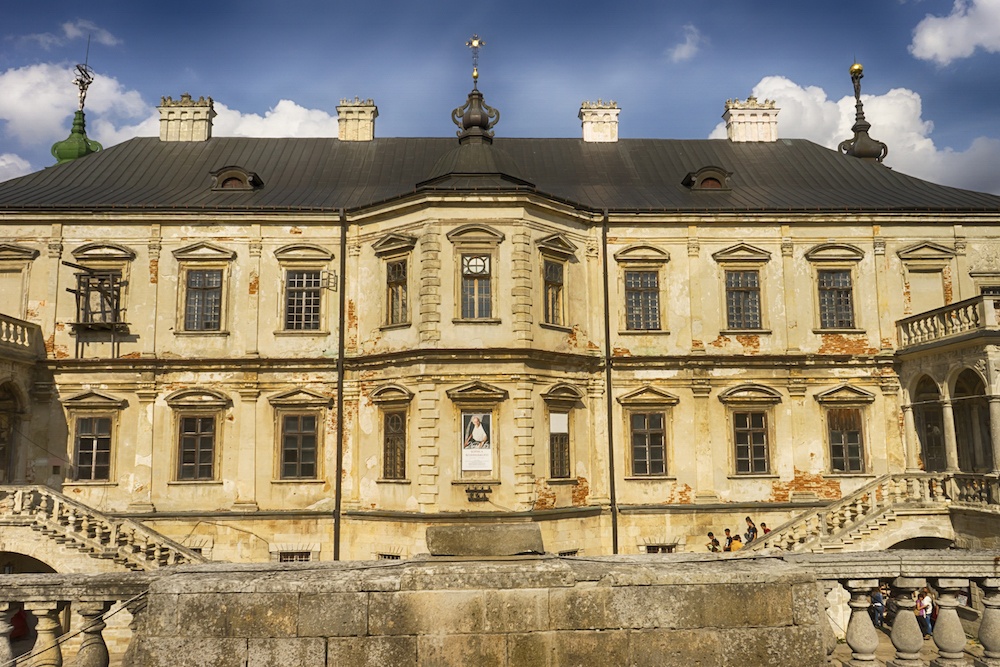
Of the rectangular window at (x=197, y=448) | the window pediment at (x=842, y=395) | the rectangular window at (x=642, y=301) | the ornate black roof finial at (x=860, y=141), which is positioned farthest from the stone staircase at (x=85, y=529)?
the ornate black roof finial at (x=860, y=141)

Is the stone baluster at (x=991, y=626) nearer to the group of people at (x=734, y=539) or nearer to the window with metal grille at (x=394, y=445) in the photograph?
the group of people at (x=734, y=539)

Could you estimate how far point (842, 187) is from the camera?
1014 inches

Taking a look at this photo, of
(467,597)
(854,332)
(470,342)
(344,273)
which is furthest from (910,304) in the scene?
(467,597)

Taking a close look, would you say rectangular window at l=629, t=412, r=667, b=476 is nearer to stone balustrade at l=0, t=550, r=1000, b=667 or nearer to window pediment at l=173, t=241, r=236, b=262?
window pediment at l=173, t=241, r=236, b=262

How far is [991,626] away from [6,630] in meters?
7.92

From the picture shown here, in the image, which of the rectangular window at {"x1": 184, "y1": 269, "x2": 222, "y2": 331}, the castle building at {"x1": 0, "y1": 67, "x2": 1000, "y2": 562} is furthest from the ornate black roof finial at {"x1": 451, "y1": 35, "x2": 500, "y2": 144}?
the rectangular window at {"x1": 184, "y1": 269, "x2": 222, "y2": 331}

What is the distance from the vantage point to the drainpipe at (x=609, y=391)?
21.7 metres

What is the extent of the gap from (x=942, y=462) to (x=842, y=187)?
9.16 m

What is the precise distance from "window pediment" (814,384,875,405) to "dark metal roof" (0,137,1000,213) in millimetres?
5328

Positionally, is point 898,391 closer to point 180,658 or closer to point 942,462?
point 942,462

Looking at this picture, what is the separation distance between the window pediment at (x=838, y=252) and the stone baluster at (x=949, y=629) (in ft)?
59.5

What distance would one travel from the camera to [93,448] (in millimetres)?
21938

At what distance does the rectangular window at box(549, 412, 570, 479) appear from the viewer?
20.8 m

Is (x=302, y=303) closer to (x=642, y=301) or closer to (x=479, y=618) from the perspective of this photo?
(x=642, y=301)
